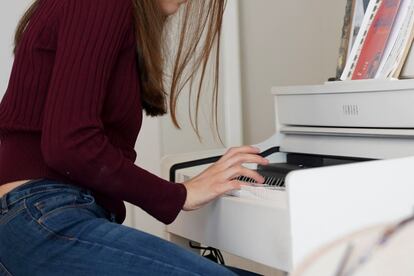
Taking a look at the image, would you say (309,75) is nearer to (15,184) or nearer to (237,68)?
(237,68)

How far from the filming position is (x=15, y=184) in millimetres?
980

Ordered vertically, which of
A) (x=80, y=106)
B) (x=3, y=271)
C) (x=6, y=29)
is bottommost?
(x=3, y=271)

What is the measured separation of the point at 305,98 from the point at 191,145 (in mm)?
951

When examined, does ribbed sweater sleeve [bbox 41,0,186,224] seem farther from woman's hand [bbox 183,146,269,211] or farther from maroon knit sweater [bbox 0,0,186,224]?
woman's hand [bbox 183,146,269,211]

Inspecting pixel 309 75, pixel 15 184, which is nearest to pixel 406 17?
pixel 15 184

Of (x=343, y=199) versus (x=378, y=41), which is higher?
(x=378, y=41)

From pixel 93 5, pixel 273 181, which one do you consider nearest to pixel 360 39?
pixel 273 181

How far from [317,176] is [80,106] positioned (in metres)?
0.39

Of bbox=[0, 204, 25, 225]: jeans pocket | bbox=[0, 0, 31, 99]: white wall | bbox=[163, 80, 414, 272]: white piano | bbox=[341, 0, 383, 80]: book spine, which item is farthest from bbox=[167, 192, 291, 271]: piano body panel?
bbox=[0, 0, 31, 99]: white wall

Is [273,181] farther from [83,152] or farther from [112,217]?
[83,152]

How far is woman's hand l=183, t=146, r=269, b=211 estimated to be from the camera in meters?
1.08

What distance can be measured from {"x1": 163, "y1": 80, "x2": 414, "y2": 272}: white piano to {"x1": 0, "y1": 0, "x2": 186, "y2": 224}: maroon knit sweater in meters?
0.15

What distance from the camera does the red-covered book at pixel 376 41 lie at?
4.44ft

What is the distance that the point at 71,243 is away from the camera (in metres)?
0.89
